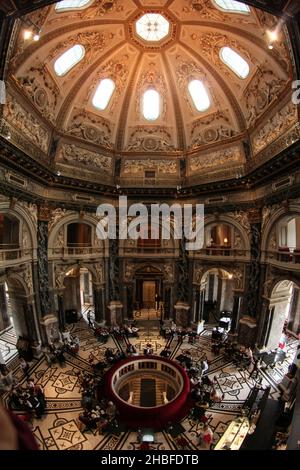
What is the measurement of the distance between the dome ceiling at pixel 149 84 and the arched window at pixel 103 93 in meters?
0.07

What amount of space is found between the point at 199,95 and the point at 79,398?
67.1 ft

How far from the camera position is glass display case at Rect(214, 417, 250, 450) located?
354 inches

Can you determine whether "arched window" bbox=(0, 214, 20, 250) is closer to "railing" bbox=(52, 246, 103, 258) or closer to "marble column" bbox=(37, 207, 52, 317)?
"marble column" bbox=(37, 207, 52, 317)

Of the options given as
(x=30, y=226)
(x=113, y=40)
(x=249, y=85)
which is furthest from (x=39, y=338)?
(x=249, y=85)

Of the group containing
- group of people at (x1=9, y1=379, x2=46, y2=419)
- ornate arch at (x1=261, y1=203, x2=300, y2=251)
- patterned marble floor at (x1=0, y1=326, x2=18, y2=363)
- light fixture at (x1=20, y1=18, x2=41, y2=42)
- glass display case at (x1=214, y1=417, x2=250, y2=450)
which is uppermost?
light fixture at (x1=20, y1=18, x2=41, y2=42)

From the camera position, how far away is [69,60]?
1455 cm

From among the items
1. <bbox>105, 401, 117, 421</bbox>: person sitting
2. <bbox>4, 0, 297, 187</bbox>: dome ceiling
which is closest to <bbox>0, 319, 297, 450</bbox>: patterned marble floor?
<bbox>105, 401, 117, 421</bbox>: person sitting

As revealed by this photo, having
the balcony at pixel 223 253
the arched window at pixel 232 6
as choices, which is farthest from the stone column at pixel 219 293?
the arched window at pixel 232 6

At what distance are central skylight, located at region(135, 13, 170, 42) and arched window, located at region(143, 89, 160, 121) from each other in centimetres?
323

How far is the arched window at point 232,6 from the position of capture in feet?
35.6

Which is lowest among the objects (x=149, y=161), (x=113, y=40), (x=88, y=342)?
(x=88, y=342)

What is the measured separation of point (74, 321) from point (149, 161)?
15.4 metres

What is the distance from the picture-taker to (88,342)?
17.1m
